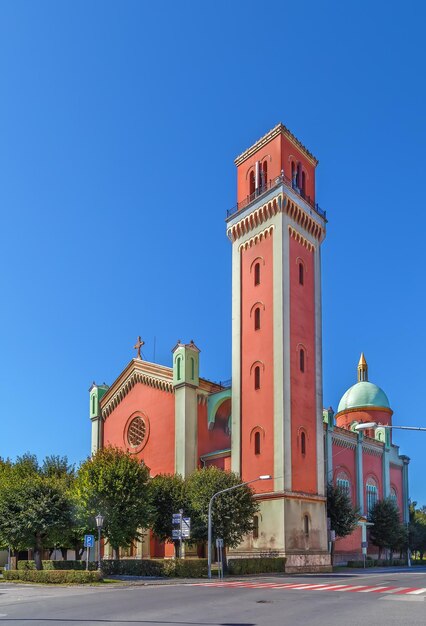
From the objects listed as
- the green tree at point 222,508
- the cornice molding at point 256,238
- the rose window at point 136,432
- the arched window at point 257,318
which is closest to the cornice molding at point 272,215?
the cornice molding at point 256,238

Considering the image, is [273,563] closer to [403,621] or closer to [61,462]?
[61,462]

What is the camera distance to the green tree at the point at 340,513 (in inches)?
2119

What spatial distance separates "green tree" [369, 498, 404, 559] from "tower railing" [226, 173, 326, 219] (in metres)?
29.9

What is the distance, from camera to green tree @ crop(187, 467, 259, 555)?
4275 centimetres

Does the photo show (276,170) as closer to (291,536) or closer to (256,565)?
(291,536)

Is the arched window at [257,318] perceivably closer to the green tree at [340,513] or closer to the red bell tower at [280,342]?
the red bell tower at [280,342]

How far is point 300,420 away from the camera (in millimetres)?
49000

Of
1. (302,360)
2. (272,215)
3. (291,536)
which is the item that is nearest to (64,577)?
(291,536)

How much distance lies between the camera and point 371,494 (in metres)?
68.2

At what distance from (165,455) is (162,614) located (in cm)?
3546

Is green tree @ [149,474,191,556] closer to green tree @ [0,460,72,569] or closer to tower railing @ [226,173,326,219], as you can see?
green tree @ [0,460,72,569]

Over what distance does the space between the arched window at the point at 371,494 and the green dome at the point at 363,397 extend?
52.6 ft

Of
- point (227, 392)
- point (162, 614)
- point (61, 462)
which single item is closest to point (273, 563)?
point (227, 392)

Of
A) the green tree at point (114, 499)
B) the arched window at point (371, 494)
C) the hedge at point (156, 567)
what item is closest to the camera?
the hedge at point (156, 567)
